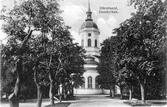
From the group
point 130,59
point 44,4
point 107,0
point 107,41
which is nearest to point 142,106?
point 130,59

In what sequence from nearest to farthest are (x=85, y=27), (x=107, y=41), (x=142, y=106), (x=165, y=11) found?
(x=165, y=11)
(x=142, y=106)
(x=107, y=41)
(x=85, y=27)

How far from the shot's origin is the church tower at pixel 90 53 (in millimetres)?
89312

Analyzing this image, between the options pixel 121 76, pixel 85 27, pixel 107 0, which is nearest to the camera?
pixel 107 0

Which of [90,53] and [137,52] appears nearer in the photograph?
[137,52]

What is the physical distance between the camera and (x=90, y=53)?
95000 mm

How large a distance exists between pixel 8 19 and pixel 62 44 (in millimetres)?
14035

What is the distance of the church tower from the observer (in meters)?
89.3

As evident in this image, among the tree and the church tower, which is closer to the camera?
the tree

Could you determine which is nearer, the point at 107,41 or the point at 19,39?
the point at 19,39

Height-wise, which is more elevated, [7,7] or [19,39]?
[7,7]

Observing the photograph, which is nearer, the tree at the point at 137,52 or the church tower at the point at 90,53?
the tree at the point at 137,52

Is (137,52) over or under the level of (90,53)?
under

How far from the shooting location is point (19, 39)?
17875 mm

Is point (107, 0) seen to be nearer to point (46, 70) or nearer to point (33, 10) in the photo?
point (33, 10)
